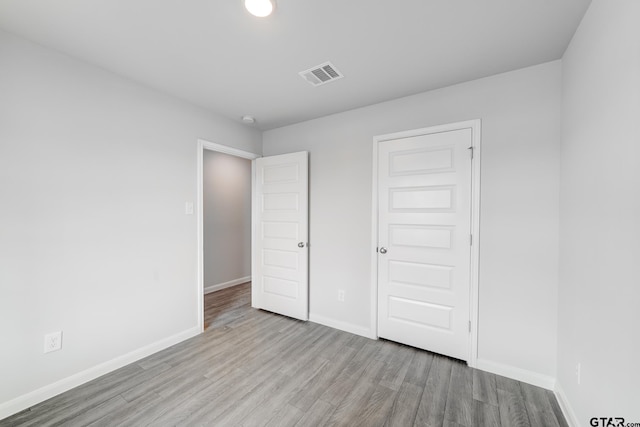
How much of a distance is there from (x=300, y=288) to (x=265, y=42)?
2.56m

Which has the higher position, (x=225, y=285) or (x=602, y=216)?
(x=602, y=216)

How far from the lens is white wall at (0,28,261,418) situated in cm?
168

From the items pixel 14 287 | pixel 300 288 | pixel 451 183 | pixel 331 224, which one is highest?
pixel 451 183

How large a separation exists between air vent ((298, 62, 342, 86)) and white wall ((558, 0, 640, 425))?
5.12ft

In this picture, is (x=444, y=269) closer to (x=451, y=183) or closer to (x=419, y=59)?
(x=451, y=183)

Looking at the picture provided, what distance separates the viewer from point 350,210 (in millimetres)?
2885

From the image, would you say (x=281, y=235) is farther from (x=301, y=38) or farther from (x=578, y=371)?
(x=578, y=371)

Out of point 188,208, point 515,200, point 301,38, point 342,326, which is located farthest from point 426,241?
point 188,208

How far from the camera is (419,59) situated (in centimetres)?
194

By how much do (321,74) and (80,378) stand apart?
122 inches

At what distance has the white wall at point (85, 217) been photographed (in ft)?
5.52

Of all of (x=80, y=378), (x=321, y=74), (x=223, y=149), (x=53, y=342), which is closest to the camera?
(x=53, y=342)

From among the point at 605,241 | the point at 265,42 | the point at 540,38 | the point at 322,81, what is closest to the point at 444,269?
the point at 605,241

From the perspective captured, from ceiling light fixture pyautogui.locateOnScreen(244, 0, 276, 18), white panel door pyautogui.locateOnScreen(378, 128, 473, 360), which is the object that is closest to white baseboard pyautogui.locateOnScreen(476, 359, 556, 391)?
white panel door pyautogui.locateOnScreen(378, 128, 473, 360)
